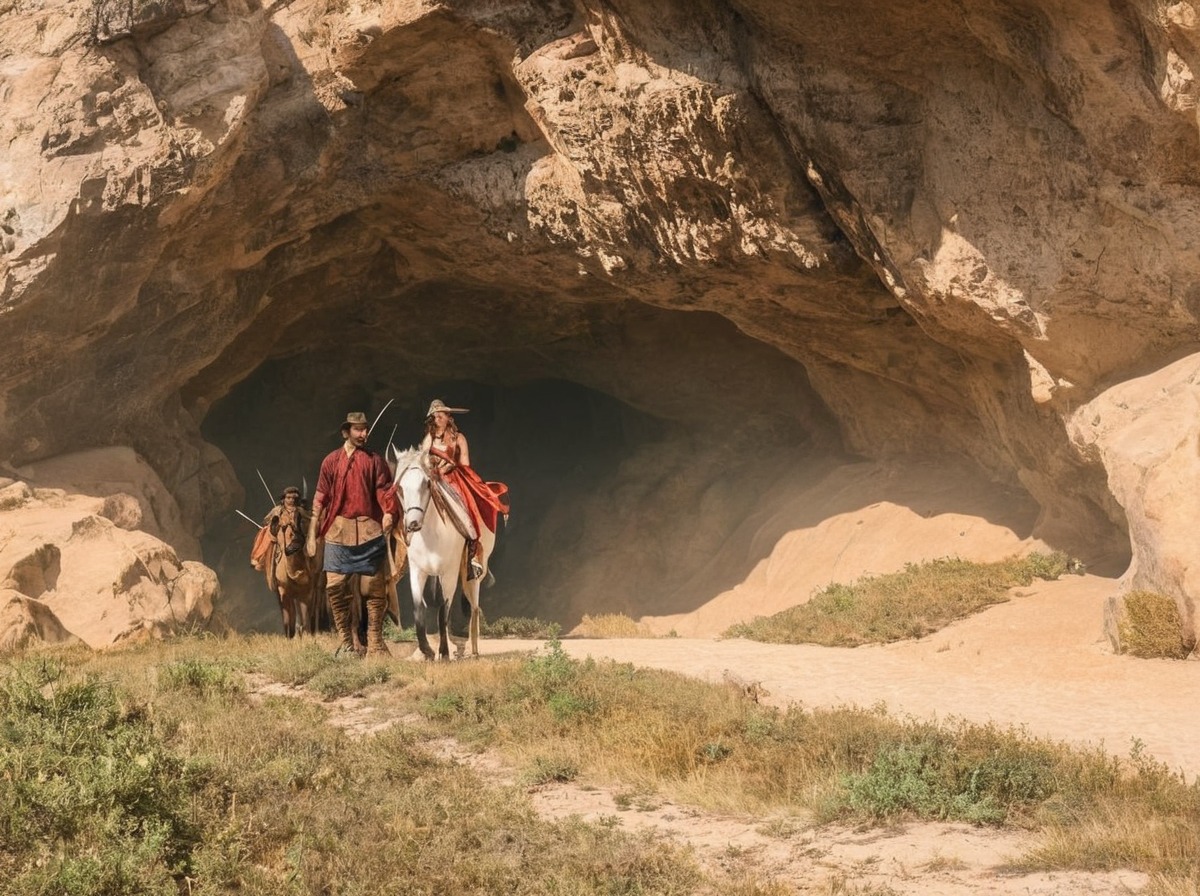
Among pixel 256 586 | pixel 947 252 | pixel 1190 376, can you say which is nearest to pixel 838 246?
pixel 947 252

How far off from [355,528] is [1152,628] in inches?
264

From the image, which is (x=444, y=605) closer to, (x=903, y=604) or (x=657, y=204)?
(x=903, y=604)

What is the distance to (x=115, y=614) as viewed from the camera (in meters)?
12.7

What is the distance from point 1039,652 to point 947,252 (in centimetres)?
428

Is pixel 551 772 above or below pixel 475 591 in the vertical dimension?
below

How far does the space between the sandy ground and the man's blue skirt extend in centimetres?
146

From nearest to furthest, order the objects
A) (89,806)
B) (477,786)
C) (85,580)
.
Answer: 1. (89,806)
2. (477,786)
3. (85,580)

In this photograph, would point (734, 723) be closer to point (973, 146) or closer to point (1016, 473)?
point (973, 146)

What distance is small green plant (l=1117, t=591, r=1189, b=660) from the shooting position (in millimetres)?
9133

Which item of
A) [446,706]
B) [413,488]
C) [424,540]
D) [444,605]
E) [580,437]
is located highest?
[580,437]

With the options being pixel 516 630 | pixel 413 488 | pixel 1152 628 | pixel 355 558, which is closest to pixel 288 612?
pixel 355 558

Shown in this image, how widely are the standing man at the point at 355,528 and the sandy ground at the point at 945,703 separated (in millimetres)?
1313

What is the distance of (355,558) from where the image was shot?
11039mm

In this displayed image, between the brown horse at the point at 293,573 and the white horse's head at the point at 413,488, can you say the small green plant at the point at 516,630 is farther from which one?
the white horse's head at the point at 413,488
